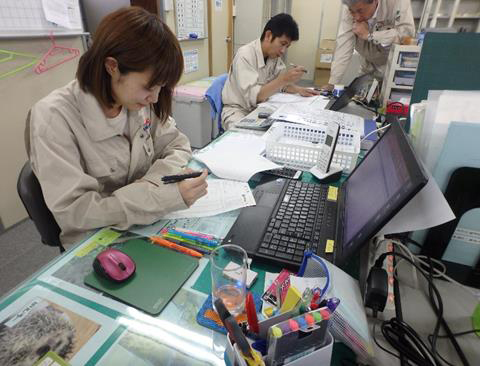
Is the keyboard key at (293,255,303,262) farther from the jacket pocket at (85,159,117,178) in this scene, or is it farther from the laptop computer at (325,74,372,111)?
the laptop computer at (325,74,372,111)

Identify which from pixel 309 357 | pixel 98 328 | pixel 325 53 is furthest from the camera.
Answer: pixel 325 53

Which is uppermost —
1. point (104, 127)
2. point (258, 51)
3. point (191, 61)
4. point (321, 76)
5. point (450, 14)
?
point (450, 14)

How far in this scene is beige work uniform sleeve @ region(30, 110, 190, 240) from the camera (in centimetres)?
74

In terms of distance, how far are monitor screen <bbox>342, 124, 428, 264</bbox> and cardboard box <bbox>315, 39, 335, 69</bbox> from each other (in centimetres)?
485

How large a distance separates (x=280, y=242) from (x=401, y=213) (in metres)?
0.27

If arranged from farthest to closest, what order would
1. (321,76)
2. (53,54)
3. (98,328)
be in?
1. (321,76)
2. (53,54)
3. (98,328)

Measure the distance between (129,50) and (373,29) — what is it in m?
1.94

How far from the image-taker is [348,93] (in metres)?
1.92

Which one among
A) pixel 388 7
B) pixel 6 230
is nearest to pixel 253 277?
pixel 6 230

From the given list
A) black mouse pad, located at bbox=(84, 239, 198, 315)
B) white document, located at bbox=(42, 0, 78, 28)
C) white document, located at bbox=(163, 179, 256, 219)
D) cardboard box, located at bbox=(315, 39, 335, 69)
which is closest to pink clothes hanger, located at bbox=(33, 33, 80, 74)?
white document, located at bbox=(42, 0, 78, 28)

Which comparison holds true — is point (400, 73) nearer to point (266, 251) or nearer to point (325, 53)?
point (266, 251)

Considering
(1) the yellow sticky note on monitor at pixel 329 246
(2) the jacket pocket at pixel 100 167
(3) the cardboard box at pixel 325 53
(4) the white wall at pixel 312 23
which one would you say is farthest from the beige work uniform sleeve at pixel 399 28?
(3) the cardboard box at pixel 325 53

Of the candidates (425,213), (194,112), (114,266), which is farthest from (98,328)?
(194,112)

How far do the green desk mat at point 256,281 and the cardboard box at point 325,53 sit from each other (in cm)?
518
